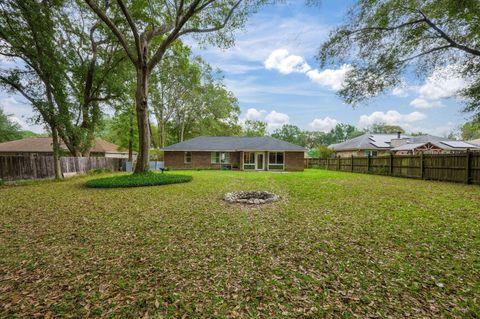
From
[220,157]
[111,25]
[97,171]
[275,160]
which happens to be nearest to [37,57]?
[111,25]

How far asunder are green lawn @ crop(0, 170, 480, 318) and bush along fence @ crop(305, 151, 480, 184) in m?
7.00

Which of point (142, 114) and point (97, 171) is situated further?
point (97, 171)

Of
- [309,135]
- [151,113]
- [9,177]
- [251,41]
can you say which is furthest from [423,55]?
[309,135]

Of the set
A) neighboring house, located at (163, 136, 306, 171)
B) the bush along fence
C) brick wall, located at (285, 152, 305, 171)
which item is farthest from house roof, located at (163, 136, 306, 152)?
the bush along fence

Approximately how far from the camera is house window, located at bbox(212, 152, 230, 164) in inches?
969

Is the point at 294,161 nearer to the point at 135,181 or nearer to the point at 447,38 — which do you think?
the point at 447,38

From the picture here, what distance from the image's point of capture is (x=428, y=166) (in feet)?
44.1

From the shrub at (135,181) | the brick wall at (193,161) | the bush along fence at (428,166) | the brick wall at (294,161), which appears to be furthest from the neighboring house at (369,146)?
the shrub at (135,181)

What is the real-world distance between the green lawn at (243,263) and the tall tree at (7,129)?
4005 cm

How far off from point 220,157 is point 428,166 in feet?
57.6

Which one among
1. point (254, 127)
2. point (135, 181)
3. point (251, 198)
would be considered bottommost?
point (251, 198)

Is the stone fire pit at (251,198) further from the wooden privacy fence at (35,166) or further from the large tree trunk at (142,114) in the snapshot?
the wooden privacy fence at (35,166)

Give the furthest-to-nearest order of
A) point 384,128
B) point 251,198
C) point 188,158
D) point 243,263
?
point 384,128 < point 188,158 < point 251,198 < point 243,263

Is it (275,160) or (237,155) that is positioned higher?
(237,155)
